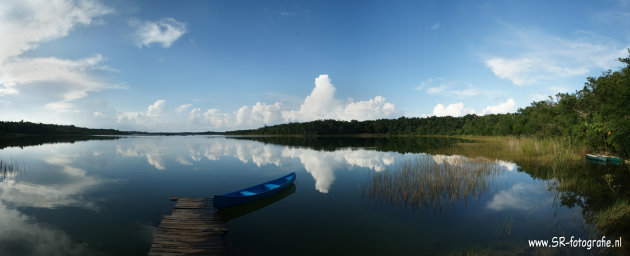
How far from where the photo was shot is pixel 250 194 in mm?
11117

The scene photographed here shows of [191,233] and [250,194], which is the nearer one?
[191,233]

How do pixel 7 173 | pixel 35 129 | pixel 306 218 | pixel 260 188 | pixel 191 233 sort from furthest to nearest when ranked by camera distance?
pixel 35 129, pixel 7 173, pixel 260 188, pixel 306 218, pixel 191 233

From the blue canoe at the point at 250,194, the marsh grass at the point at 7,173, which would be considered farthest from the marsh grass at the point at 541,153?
the marsh grass at the point at 7,173

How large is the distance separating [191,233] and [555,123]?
47.4 m

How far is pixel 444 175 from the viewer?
44.9ft

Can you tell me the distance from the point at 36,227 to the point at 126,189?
5.16 m

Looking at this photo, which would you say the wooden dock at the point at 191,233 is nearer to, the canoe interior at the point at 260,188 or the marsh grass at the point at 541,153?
the canoe interior at the point at 260,188

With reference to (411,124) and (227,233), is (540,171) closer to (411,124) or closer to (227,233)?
(227,233)

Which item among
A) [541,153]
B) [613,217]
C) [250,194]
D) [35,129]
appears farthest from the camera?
[35,129]

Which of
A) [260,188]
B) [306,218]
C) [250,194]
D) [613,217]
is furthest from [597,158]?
[250,194]

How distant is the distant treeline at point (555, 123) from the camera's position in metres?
16.2

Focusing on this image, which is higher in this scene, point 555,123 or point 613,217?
point 555,123

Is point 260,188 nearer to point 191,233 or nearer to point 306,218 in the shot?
point 306,218

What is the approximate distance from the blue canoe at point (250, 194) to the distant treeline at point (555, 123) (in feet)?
65.6
